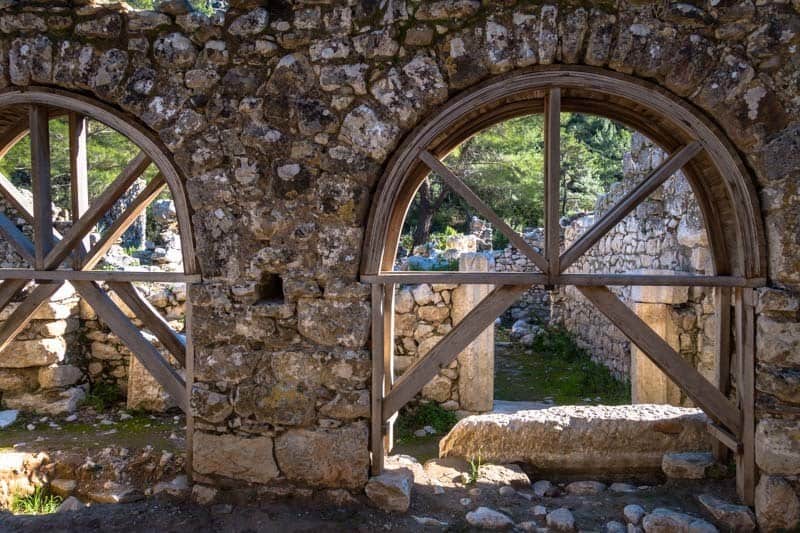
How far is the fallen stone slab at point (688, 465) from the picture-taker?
13.6 feet

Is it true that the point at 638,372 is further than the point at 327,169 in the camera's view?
Yes

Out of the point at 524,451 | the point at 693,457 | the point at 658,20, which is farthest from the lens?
the point at 524,451

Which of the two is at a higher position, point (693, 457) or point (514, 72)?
point (514, 72)

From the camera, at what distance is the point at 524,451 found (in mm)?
4723

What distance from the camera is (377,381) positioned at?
12.3 ft

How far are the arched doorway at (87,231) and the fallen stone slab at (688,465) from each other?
363 centimetres

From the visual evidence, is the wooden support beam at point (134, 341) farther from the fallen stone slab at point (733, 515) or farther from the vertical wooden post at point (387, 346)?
the fallen stone slab at point (733, 515)

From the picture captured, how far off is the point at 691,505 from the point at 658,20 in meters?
3.19

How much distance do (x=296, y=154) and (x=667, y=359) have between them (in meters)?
2.81

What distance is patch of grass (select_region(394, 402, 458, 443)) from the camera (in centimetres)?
624

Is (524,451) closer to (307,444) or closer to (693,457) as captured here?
(693,457)

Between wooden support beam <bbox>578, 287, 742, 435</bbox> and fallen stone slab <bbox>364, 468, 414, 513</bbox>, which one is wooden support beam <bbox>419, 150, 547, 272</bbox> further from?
fallen stone slab <bbox>364, 468, 414, 513</bbox>

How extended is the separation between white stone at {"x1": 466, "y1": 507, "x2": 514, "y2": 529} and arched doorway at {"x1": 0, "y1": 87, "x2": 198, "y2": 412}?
210 centimetres

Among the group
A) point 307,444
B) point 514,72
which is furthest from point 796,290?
point 307,444
